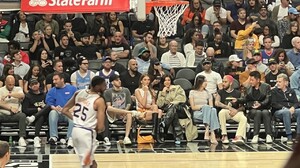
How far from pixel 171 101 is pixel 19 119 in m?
3.00

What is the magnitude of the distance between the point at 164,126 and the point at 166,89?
2.44 ft

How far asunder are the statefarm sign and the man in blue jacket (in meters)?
4.50

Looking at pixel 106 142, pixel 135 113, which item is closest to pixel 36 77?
pixel 106 142

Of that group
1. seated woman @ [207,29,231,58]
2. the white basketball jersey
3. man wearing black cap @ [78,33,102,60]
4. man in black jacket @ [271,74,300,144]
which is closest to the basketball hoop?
seated woman @ [207,29,231,58]

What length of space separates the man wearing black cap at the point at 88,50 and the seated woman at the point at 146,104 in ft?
8.15

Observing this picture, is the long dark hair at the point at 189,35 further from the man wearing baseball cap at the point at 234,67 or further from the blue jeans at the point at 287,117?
the blue jeans at the point at 287,117

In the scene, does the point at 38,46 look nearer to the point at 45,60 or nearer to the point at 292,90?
the point at 45,60

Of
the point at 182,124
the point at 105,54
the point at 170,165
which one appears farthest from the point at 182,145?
the point at 105,54

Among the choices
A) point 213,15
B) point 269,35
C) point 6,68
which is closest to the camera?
point 6,68

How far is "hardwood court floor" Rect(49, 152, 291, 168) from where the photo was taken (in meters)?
11.2

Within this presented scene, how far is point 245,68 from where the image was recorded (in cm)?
1549

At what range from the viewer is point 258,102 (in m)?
14.1

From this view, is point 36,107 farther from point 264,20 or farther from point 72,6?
point 264,20

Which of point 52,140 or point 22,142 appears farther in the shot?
point 52,140
